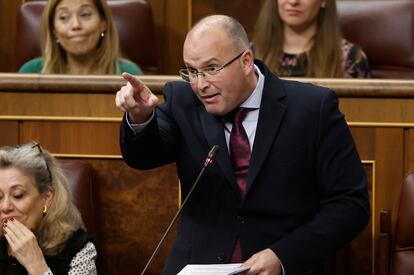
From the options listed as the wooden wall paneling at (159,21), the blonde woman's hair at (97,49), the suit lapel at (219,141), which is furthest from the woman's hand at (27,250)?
the wooden wall paneling at (159,21)

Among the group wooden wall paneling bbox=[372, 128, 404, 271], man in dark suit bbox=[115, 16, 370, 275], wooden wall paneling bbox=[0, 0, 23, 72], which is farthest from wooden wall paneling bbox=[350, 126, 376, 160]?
wooden wall paneling bbox=[0, 0, 23, 72]

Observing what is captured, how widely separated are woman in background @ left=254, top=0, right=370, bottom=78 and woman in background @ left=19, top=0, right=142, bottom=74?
0.96ft

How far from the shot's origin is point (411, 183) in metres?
1.54

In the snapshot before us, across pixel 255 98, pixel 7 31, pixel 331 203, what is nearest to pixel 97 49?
pixel 7 31

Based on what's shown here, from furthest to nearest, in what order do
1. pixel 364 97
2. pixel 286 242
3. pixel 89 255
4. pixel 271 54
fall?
pixel 271 54 < pixel 364 97 < pixel 89 255 < pixel 286 242

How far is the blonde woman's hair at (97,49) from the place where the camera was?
6.98 ft

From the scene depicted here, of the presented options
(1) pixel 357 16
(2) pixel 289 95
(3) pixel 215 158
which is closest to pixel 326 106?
(2) pixel 289 95

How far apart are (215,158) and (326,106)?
175 millimetres

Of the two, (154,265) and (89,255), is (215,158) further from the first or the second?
(154,265)

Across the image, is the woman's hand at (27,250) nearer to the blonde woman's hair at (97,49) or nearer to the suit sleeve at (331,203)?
the suit sleeve at (331,203)

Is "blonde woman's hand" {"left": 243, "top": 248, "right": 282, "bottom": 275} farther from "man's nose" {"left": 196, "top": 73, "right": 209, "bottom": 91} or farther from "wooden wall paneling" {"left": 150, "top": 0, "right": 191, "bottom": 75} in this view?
"wooden wall paneling" {"left": 150, "top": 0, "right": 191, "bottom": 75}

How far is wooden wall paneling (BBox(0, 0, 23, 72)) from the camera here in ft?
8.34

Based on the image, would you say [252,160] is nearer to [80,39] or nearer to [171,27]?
[80,39]

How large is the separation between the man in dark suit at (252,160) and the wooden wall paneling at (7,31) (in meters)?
1.20
